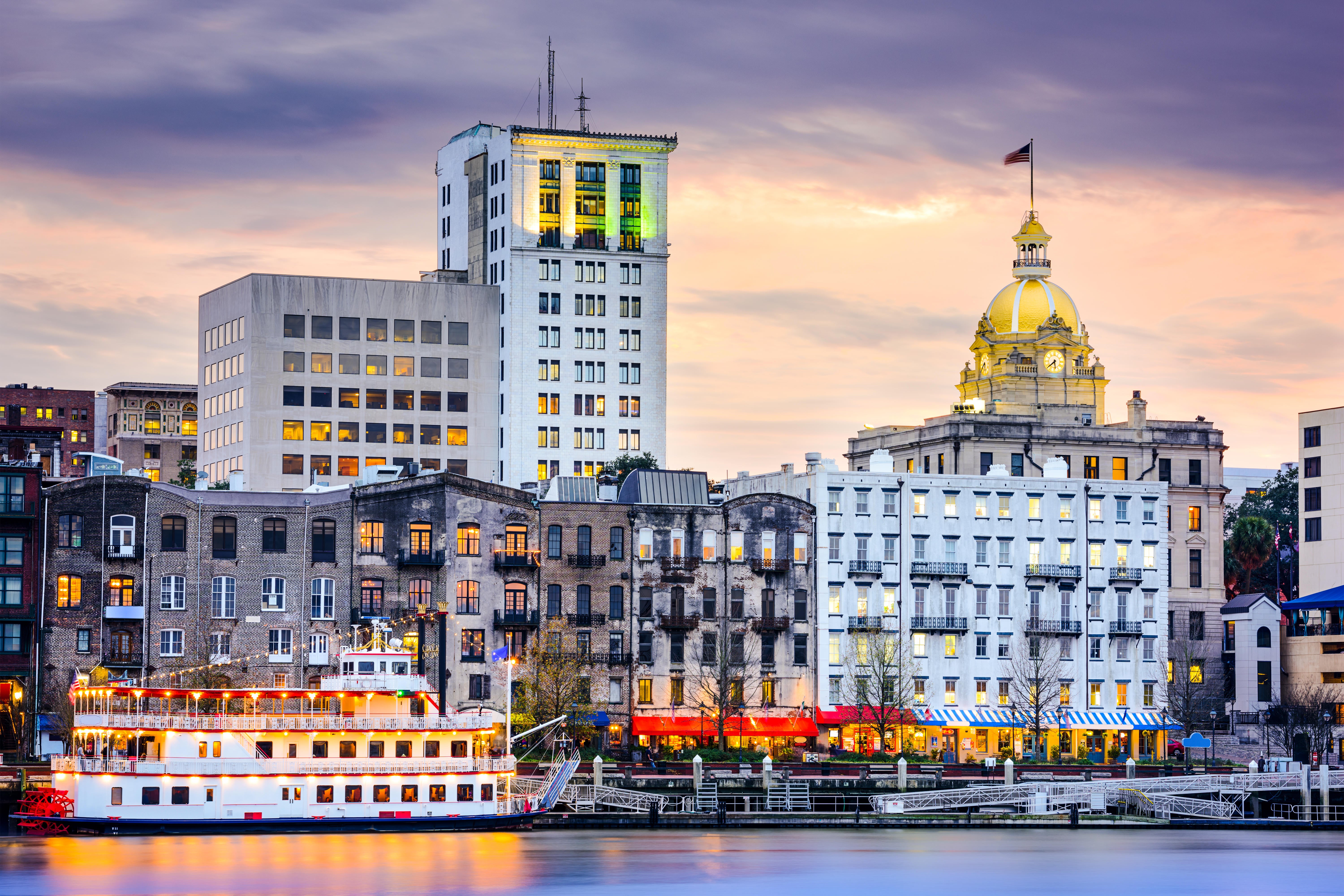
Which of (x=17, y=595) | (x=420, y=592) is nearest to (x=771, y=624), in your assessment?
(x=420, y=592)

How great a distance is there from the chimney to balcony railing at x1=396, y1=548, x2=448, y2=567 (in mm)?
66249

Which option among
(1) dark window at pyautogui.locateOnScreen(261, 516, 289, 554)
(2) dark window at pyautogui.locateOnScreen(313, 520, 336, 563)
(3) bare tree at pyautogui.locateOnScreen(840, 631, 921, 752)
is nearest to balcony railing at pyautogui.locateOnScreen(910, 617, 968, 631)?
(3) bare tree at pyautogui.locateOnScreen(840, 631, 921, 752)

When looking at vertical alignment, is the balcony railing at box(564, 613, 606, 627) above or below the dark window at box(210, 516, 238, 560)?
below

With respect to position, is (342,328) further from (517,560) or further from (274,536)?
(274,536)

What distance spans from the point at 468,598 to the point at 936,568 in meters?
32.1

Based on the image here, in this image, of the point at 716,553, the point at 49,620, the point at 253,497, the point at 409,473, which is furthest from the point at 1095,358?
the point at 49,620

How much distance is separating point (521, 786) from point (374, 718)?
1194cm

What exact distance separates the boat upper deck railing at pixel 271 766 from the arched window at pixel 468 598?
88.7 ft

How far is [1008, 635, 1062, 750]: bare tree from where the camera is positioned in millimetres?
145750

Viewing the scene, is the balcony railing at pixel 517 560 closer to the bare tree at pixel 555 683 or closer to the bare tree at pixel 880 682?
the bare tree at pixel 555 683

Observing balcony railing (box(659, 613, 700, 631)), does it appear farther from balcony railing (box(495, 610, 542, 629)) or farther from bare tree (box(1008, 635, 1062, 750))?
bare tree (box(1008, 635, 1062, 750))

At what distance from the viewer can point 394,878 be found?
306 feet

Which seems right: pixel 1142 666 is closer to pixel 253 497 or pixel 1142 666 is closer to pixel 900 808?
pixel 900 808

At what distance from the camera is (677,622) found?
13950cm
